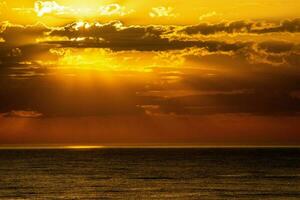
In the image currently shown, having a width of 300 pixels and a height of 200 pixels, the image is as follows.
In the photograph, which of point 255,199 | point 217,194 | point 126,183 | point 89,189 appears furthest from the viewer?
point 126,183

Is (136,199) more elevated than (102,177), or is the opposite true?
(136,199)

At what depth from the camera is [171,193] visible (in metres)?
97.5

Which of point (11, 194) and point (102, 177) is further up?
point (11, 194)

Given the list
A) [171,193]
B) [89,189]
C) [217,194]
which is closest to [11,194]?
[89,189]

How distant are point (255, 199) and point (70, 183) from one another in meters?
39.1

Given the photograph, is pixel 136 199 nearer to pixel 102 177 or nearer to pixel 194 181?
pixel 194 181

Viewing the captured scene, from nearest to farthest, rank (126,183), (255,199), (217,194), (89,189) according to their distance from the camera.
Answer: (255,199), (217,194), (89,189), (126,183)

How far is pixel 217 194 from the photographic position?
95.3m

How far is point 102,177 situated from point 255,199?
173 feet

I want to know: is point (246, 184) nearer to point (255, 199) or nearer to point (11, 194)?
point (255, 199)

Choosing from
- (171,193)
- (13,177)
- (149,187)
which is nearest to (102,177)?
(13,177)

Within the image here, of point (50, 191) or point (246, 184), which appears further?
point (246, 184)

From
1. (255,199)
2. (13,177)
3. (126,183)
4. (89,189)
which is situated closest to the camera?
(255,199)

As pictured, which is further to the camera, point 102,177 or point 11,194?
point 102,177
